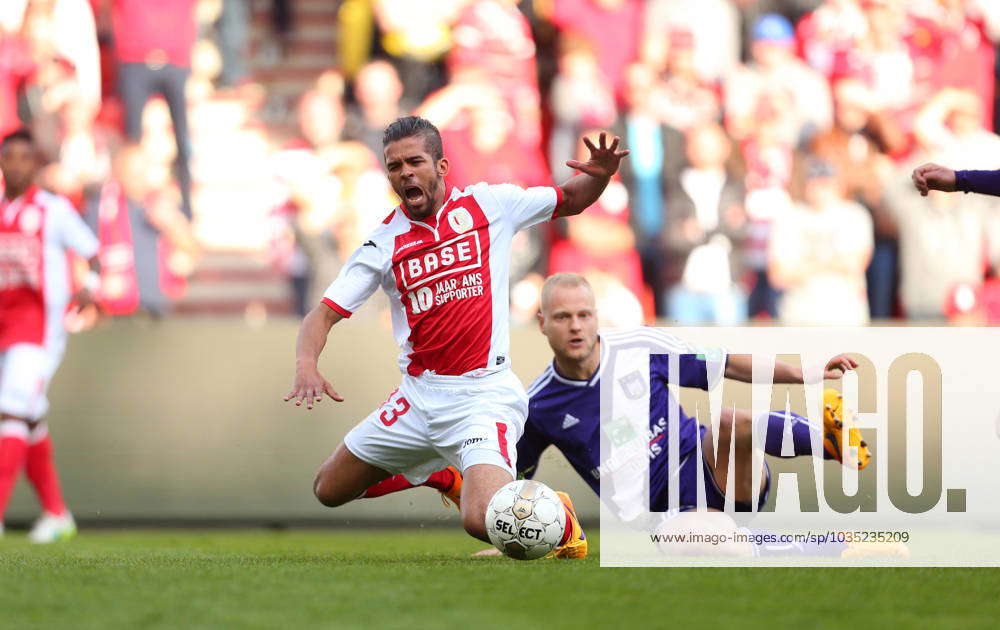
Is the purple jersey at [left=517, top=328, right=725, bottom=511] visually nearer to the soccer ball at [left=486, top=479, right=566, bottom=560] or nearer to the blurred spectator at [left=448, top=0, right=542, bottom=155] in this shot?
the soccer ball at [left=486, top=479, right=566, bottom=560]

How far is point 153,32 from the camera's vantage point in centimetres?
1194

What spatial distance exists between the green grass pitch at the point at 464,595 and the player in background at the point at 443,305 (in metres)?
0.47

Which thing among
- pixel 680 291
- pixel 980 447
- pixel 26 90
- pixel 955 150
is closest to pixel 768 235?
pixel 680 291

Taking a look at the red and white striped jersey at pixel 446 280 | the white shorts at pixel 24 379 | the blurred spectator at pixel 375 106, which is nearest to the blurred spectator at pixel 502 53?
the blurred spectator at pixel 375 106

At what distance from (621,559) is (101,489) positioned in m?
4.44

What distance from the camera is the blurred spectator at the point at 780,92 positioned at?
37.8 ft

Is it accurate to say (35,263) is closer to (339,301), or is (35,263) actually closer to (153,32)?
(339,301)

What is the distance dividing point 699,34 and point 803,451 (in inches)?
241

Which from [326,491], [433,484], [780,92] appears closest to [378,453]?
[326,491]

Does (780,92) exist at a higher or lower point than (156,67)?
lower

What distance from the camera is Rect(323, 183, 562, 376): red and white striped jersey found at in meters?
6.20

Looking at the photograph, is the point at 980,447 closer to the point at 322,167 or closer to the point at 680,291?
the point at 680,291

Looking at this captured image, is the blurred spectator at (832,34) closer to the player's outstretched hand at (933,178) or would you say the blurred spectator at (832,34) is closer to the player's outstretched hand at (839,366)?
the player's outstretched hand at (933,178)

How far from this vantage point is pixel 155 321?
30.9ft
